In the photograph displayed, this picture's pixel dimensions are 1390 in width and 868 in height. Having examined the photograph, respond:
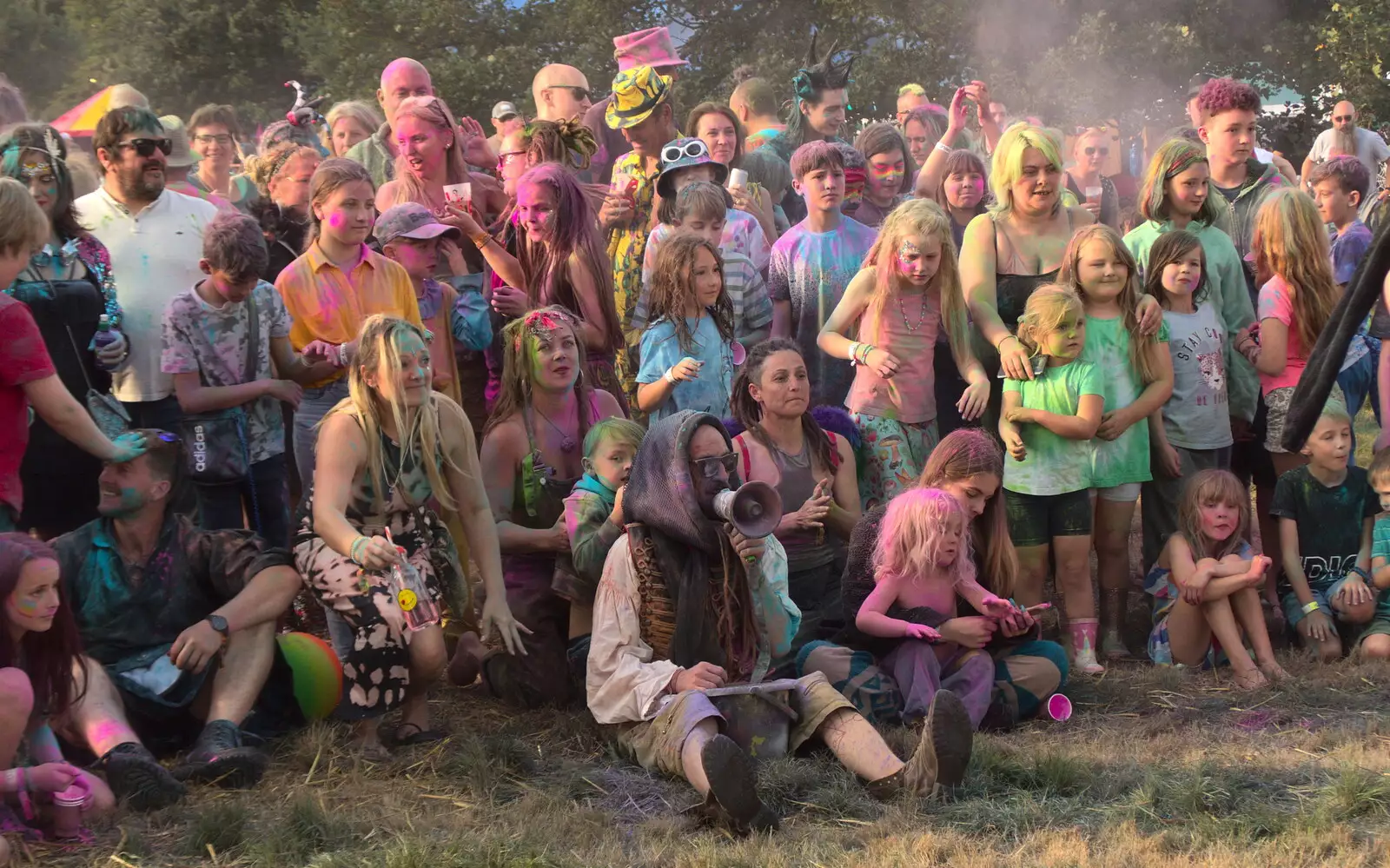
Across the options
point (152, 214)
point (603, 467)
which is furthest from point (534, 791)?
point (152, 214)

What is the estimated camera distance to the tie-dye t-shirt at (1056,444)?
602 cm

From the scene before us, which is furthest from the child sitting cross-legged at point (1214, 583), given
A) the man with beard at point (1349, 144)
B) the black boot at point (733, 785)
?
the man with beard at point (1349, 144)

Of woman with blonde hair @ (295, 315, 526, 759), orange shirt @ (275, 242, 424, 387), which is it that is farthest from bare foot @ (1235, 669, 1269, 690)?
orange shirt @ (275, 242, 424, 387)

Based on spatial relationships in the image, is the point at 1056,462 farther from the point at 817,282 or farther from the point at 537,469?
the point at 537,469

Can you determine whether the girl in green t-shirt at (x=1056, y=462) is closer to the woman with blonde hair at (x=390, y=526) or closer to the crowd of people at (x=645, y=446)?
the crowd of people at (x=645, y=446)

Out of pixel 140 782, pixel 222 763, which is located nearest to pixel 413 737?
pixel 222 763

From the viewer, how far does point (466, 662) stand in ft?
18.6

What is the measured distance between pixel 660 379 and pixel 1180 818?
2640mm

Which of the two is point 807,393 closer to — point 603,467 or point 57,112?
point 603,467

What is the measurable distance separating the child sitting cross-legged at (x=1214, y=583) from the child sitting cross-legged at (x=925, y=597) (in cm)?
108

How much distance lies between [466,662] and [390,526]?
0.87 metres

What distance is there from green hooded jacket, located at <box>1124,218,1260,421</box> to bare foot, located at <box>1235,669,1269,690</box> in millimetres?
1421

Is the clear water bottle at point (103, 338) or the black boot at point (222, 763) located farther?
the clear water bottle at point (103, 338)

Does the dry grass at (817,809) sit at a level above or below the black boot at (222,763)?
below
